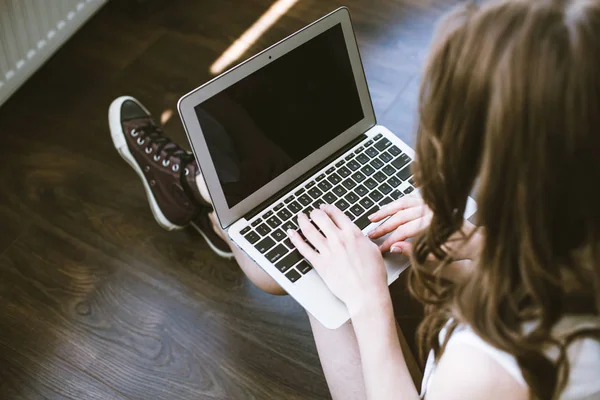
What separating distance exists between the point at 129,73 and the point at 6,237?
529mm

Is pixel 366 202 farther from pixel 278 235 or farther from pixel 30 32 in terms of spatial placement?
pixel 30 32

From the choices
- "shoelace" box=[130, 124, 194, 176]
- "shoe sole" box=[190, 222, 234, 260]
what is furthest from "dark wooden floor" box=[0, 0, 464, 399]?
"shoelace" box=[130, 124, 194, 176]

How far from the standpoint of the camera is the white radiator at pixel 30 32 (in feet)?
4.51

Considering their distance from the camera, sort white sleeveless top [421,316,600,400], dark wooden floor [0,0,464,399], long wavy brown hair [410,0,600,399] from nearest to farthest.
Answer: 1. long wavy brown hair [410,0,600,399]
2. white sleeveless top [421,316,600,400]
3. dark wooden floor [0,0,464,399]

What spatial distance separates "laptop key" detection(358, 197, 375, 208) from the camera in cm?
100

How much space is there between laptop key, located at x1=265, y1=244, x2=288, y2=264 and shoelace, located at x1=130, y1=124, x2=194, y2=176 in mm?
379

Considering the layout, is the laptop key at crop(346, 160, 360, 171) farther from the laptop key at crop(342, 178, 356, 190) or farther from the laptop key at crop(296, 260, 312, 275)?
the laptop key at crop(296, 260, 312, 275)

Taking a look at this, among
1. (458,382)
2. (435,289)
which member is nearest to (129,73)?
(435,289)

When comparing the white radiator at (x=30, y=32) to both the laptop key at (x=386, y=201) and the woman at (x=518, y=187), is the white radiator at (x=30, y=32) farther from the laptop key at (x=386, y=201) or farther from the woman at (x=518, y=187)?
the woman at (x=518, y=187)

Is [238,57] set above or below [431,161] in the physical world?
below

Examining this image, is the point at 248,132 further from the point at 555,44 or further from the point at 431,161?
the point at 555,44

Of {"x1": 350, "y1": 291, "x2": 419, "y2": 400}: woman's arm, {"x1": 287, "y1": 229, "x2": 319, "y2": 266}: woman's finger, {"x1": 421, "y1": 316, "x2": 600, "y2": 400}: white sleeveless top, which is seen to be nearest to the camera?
{"x1": 421, "y1": 316, "x2": 600, "y2": 400}: white sleeveless top

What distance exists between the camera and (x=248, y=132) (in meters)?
0.95

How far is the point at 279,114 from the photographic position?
98cm
